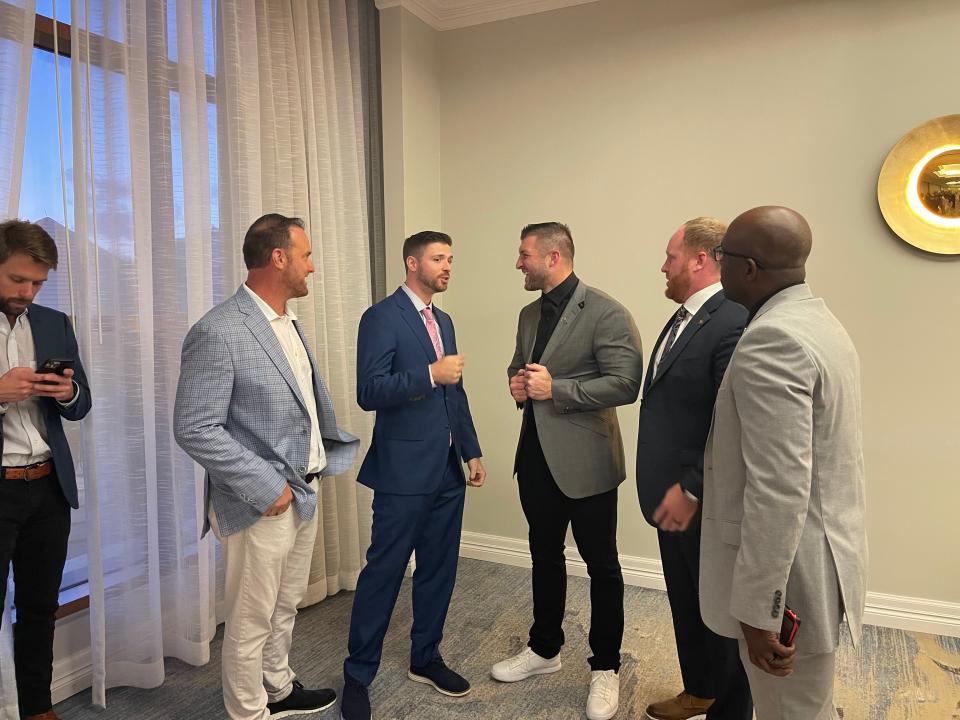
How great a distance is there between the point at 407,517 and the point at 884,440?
2.14 m

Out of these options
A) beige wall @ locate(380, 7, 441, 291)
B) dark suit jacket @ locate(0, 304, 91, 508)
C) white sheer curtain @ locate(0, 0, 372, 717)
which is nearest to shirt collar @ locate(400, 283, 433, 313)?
white sheer curtain @ locate(0, 0, 372, 717)

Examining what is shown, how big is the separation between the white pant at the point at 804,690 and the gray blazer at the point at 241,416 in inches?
53.5

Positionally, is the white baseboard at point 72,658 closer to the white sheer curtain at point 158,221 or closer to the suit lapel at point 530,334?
the white sheer curtain at point 158,221

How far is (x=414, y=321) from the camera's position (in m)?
2.53

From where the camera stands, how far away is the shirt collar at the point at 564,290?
259 centimetres

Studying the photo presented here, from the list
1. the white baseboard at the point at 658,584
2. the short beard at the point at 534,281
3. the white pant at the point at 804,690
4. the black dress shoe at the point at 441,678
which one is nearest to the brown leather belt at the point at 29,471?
the black dress shoe at the point at 441,678

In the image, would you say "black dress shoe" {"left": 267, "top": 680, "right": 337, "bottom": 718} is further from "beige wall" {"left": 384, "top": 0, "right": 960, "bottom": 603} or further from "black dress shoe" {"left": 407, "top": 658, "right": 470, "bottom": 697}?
"beige wall" {"left": 384, "top": 0, "right": 960, "bottom": 603}

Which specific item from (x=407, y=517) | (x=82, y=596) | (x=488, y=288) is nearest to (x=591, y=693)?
(x=407, y=517)

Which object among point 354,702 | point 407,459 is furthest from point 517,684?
point 407,459

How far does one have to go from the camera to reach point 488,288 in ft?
12.9

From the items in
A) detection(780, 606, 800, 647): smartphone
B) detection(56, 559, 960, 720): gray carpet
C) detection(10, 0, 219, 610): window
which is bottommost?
detection(56, 559, 960, 720): gray carpet

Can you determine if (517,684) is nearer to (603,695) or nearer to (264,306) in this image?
(603,695)

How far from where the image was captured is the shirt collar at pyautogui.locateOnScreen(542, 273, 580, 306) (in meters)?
2.59

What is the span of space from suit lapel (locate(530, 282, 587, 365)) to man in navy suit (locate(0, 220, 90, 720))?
59.4 inches
